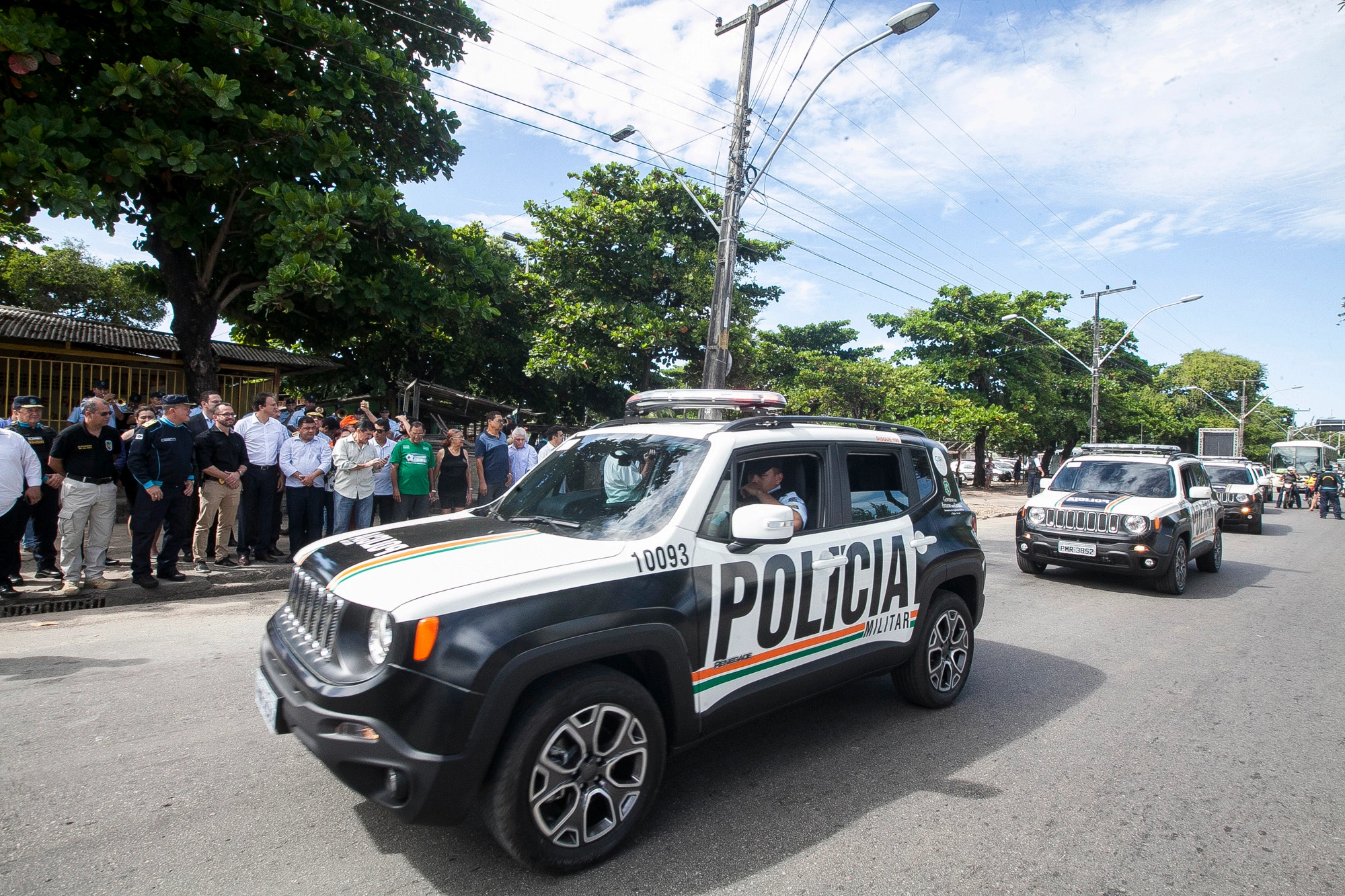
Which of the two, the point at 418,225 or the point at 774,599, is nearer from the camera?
the point at 774,599

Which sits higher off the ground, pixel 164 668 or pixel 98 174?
pixel 98 174

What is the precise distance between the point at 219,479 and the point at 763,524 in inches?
289

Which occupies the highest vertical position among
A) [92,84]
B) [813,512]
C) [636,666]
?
[92,84]

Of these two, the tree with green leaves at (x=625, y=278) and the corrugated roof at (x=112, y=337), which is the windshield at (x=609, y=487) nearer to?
the corrugated roof at (x=112, y=337)

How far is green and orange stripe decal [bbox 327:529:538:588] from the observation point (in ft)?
9.82

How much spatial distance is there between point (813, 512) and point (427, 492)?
6.77 metres

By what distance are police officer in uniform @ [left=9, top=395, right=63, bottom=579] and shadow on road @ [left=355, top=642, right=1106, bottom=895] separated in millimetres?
6771

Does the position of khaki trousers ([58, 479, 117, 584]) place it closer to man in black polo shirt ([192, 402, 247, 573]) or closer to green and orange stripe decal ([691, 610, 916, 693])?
man in black polo shirt ([192, 402, 247, 573])

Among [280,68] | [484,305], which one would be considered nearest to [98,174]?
[280,68]

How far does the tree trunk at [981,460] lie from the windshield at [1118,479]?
68.5ft

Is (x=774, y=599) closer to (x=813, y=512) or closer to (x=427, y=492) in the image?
(x=813, y=512)

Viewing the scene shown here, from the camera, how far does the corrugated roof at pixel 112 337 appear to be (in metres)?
12.4

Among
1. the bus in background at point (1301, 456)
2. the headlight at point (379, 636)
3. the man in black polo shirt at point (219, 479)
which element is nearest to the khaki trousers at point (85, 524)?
the man in black polo shirt at point (219, 479)

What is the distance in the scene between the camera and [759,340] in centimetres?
2764
